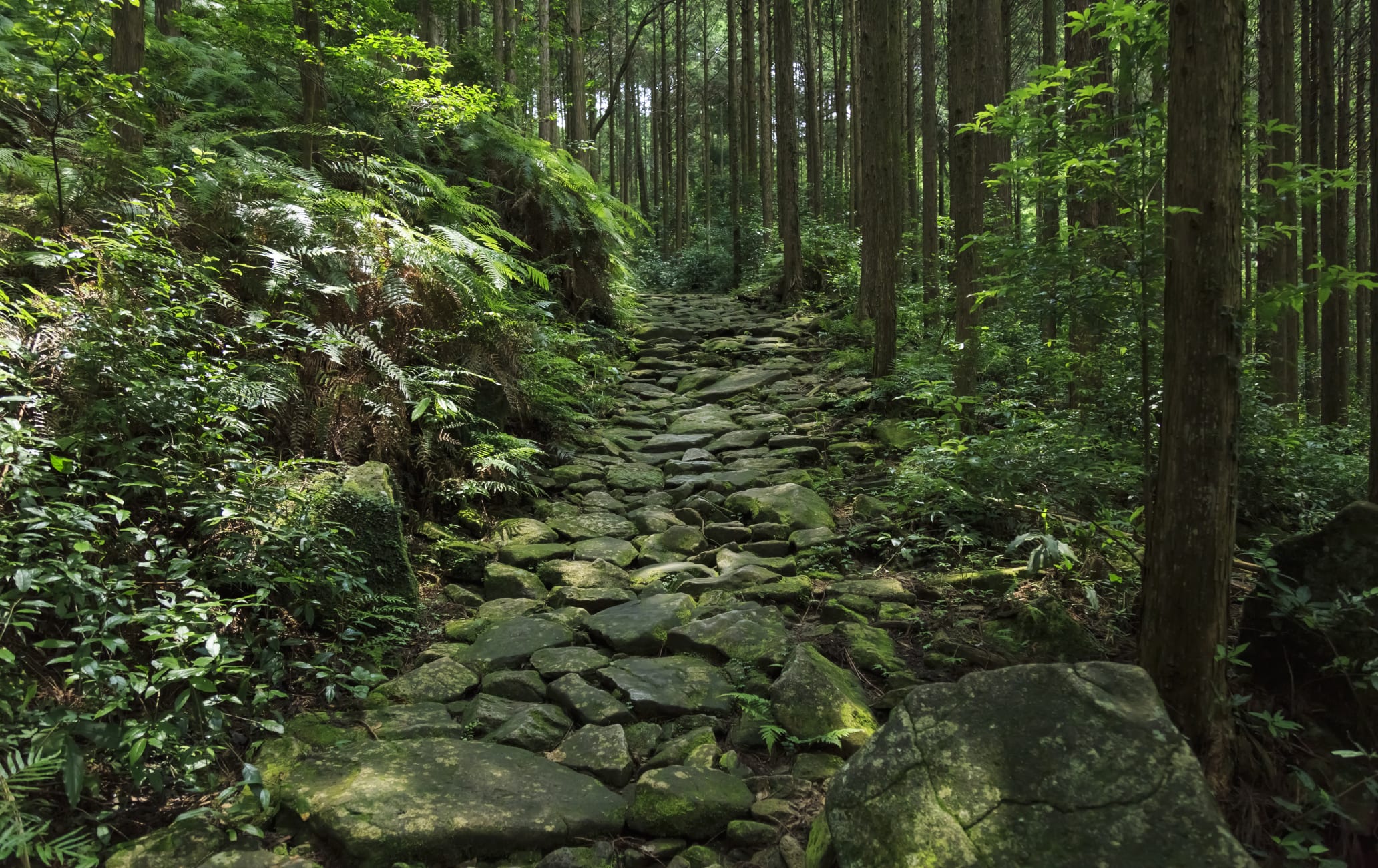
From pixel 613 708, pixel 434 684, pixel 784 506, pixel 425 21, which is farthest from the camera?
pixel 425 21

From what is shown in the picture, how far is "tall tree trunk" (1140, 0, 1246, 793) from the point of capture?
2826 mm

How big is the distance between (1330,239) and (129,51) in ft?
46.6

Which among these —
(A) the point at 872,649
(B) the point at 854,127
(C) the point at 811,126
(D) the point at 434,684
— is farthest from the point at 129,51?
(C) the point at 811,126

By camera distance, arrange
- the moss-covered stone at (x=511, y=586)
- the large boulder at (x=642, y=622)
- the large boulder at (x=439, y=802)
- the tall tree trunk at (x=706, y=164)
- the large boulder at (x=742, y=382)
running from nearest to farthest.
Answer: the large boulder at (x=439, y=802) → the large boulder at (x=642, y=622) → the moss-covered stone at (x=511, y=586) → the large boulder at (x=742, y=382) → the tall tree trunk at (x=706, y=164)

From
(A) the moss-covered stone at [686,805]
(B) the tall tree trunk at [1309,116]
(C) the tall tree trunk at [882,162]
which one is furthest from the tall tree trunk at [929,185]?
(A) the moss-covered stone at [686,805]

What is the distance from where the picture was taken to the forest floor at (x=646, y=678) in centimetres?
267

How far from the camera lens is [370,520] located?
4234 millimetres

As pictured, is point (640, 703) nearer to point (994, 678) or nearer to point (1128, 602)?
point (994, 678)

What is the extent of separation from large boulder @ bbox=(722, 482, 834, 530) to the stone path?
0.07ft

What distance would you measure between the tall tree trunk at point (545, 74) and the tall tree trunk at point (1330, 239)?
12.2 meters

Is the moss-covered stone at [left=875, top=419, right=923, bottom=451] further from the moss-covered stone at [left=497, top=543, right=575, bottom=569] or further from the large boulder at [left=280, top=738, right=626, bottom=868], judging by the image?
the large boulder at [left=280, top=738, right=626, bottom=868]

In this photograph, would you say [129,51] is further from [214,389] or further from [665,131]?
[665,131]

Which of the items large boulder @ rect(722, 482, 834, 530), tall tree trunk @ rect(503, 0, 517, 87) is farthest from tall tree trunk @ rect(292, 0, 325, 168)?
tall tree trunk @ rect(503, 0, 517, 87)

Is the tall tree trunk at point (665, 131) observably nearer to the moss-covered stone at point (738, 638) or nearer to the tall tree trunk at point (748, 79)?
the tall tree trunk at point (748, 79)
